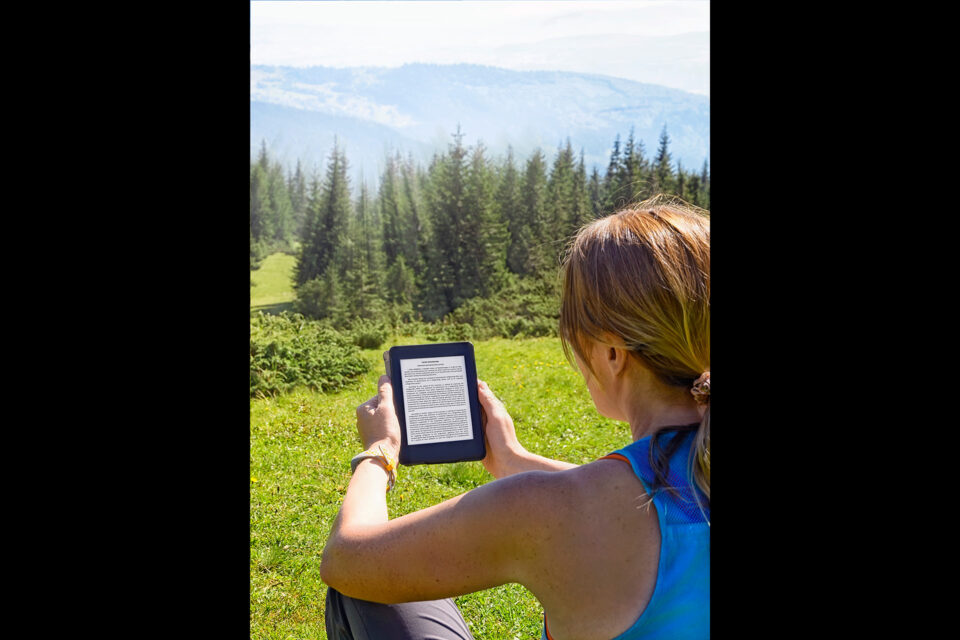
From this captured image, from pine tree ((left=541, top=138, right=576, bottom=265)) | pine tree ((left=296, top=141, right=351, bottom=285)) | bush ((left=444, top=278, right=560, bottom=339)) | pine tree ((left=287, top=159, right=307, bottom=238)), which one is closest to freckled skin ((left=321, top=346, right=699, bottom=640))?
bush ((left=444, top=278, right=560, bottom=339))

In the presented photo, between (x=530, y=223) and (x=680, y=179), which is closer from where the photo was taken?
(x=680, y=179)

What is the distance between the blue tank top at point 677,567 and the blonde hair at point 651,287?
0.11m

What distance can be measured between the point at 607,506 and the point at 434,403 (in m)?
0.66

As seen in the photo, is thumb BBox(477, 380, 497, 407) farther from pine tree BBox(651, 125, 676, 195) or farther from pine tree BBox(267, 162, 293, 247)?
pine tree BBox(267, 162, 293, 247)

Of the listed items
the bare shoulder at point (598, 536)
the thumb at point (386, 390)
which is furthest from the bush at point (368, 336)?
the bare shoulder at point (598, 536)

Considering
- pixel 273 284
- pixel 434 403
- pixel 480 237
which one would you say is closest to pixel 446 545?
pixel 434 403

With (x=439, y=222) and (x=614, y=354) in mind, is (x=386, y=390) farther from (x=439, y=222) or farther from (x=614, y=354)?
(x=439, y=222)

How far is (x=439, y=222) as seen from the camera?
18.7 metres

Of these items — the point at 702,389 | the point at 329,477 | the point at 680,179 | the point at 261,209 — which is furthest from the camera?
the point at 261,209

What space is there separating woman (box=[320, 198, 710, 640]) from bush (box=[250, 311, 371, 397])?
296 inches

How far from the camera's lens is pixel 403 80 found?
1048 inches

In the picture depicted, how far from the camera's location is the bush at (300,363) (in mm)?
9133

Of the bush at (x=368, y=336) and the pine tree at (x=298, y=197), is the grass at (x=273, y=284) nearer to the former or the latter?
the pine tree at (x=298, y=197)

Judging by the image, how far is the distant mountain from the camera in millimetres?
20422
